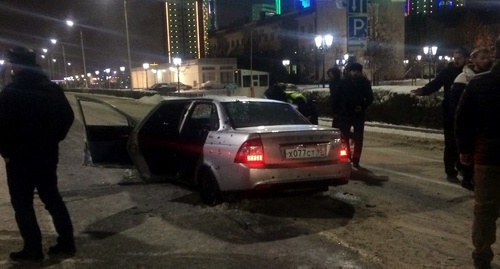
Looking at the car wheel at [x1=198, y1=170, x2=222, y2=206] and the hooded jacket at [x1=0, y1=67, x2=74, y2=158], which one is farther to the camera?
the car wheel at [x1=198, y1=170, x2=222, y2=206]

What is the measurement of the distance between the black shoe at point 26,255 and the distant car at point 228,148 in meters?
2.06

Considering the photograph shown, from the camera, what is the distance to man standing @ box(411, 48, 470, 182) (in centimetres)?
727

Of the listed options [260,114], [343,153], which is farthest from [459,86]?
[260,114]

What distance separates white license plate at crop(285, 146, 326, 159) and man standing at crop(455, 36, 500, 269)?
2.08m

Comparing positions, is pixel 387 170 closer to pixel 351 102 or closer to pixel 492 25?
pixel 351 102

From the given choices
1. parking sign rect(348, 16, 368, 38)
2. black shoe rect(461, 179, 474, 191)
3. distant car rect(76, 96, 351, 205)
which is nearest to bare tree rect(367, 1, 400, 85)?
parking sign rect(348, 16, 368, 38)

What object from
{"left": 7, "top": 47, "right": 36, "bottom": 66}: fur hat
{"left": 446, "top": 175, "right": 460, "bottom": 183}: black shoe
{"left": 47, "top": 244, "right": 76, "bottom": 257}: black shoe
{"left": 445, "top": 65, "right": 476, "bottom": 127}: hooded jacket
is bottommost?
{"left": 446, "top": 175, "right": 460, "bottom": 183}: black shoe

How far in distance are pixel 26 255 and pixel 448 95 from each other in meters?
5.82

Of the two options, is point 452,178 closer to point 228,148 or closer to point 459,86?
point 459,86

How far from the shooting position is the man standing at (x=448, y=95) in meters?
7.27

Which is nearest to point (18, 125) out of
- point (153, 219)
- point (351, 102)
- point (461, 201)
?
point (153, 219)

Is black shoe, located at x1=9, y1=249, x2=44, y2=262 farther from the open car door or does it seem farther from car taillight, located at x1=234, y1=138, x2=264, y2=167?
the open car door

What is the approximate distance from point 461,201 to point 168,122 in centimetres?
396

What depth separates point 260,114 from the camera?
6555 mm
